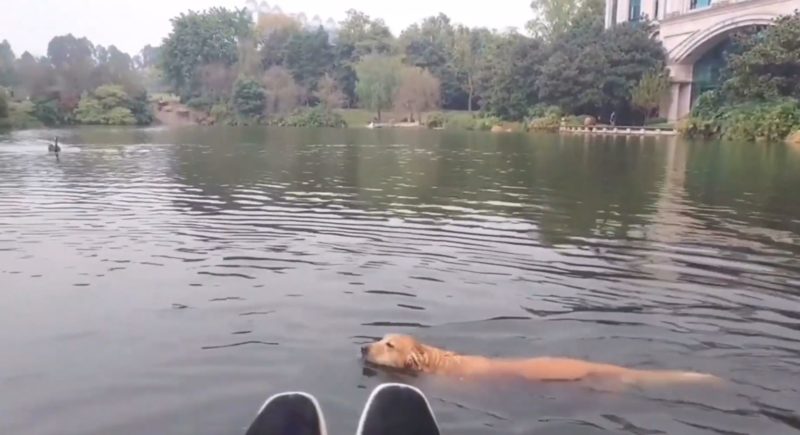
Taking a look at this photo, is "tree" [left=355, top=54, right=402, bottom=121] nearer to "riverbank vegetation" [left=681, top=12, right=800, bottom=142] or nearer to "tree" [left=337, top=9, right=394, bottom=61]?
"tree" [left=337, top=9, right=394, bottom=61]

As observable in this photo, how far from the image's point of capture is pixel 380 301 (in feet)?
17.5

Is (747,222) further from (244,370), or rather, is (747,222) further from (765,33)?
(765,33)

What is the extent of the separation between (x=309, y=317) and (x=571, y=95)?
3946cm

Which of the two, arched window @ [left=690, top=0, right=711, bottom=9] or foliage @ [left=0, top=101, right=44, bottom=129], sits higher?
arched window @ [left=690, top=0, right=711, bottom=9]

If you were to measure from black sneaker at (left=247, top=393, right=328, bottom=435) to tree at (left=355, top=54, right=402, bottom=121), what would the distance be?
55.3m

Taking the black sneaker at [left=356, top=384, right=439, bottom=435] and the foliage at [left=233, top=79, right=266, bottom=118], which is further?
the foliage at [left=233, top=79, right=266, bottom=118]

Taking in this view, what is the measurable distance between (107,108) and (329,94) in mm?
18645

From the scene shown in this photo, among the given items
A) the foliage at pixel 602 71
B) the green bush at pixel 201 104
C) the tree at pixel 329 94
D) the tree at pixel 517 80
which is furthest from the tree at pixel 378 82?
the foliage at pixel 602 71

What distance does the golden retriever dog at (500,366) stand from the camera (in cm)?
376

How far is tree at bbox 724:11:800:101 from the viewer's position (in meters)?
29.9

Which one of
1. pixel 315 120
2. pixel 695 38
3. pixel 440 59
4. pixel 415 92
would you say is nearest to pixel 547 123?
pixel 695 38

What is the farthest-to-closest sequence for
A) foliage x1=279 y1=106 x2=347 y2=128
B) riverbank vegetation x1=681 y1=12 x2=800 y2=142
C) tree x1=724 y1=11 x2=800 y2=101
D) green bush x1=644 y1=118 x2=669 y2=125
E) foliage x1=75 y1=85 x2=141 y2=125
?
foliage x1=279 y1=106 x2=347 y2=128, foliage x1=75 y1=85 x2=141 y2=125, green bush x1=644 y1=118 x2=669 y2=125, tree x1=724 y1=11 x2=800 y2=101, riverbank vegetation x1=681 y1=12 x2=800 y2=142

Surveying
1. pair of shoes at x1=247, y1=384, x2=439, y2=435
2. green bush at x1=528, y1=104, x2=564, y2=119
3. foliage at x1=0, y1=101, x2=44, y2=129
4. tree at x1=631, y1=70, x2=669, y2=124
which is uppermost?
tree at x1=631, y1=70, x2=669, y2=124

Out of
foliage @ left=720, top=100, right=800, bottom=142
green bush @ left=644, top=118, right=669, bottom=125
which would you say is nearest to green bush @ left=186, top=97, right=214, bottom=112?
green bush @ left=644, top=118, right=669, bottom=125
